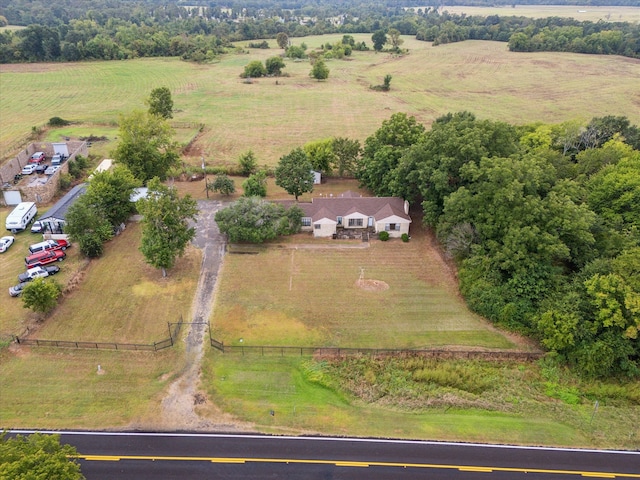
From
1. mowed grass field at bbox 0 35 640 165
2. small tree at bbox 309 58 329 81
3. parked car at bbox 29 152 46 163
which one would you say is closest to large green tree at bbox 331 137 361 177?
mowed grass field at bbox 0 35 640 165

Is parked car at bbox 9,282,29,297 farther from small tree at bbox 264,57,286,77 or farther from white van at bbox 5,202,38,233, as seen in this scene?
small tree at bbox 264,57,286,77

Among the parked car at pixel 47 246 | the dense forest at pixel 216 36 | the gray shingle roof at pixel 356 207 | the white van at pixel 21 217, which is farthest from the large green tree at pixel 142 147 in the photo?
the dense forest at pixel 216 36

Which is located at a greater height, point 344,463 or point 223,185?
point 223,185

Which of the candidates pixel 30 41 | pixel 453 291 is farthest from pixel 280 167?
pixel 30 41

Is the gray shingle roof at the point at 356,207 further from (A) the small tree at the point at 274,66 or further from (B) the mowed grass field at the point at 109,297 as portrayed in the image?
(A) the small tree at the point at 274,66

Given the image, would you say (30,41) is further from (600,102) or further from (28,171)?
(600,102)

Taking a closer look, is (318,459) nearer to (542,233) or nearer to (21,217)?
(542,233)

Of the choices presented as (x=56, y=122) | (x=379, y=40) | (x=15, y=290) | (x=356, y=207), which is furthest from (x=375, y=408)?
(x=379, y=40)
